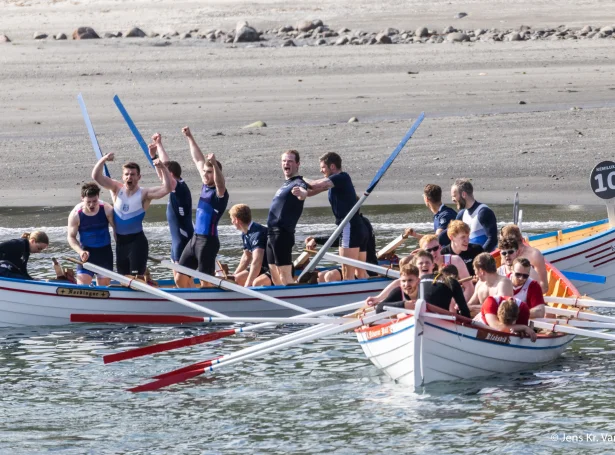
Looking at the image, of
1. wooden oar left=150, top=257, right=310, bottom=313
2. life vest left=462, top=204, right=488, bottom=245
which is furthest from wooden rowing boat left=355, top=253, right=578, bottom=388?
life vest left=462, top=204, right=488, bottom=245

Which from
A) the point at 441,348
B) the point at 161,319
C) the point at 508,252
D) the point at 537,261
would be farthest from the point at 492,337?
the point at 161,319

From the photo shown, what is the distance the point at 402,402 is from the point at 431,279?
1.13m

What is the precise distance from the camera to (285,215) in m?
13.1

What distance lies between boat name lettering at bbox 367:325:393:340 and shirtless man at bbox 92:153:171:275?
11.2 feet

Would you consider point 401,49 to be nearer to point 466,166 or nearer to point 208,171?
point 466,166

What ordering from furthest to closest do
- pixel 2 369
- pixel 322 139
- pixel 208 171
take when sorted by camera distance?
pixel 322 139 → pixel 208 171 → pixel 2 369

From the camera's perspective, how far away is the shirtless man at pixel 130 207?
13047 millimetres

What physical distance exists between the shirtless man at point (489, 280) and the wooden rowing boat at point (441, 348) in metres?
0.44

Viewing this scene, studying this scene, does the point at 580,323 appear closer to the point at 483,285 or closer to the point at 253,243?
the point at 483,285

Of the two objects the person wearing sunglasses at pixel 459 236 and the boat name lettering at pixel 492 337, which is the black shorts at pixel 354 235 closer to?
the person wearing sunglasses at pixel 459 236

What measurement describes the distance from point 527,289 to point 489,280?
438mm

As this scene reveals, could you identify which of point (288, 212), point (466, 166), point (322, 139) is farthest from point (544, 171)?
point (288, 212)

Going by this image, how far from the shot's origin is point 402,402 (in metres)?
10.2

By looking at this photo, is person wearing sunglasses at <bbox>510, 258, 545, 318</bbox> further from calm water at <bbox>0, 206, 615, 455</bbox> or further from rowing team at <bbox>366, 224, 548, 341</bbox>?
calm water at <bbox>0, 206, 615, 455</bbox>
